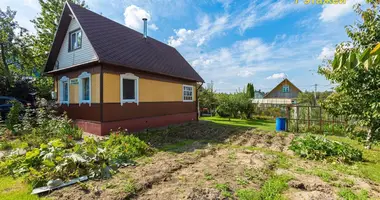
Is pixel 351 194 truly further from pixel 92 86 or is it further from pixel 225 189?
pixel 92 86

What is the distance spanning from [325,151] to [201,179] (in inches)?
154

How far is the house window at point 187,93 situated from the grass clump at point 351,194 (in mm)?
10302

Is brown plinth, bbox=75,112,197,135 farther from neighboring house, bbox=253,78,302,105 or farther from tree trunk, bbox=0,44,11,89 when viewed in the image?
neighboring house, bbox=253,78,302,105

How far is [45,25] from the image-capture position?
16.7 metres

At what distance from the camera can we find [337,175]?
387 cm

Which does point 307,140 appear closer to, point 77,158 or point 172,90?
point 77,158

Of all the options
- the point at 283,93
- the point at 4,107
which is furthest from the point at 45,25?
the point at 283,93

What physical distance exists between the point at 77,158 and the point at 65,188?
1.92 feet

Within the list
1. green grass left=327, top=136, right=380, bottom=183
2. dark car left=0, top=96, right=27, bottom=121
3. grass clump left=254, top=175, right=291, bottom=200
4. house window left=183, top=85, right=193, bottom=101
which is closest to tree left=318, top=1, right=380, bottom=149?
green grass left=327, top=136, right=380, bottom=183

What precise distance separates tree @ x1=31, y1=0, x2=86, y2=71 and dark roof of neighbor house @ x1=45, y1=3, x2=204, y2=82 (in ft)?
25.6

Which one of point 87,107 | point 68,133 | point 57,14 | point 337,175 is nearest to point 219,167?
point 337,175

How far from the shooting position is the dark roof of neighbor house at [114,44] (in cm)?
798

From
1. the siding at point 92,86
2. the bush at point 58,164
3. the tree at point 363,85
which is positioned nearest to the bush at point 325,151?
the tree at point 363,85

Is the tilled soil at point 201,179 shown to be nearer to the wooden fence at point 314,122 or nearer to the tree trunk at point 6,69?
the wooden fence at point 314,122
